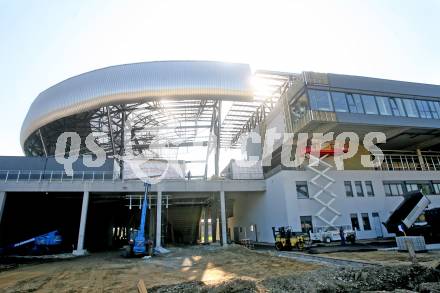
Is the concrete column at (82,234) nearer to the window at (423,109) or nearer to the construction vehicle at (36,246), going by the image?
the construction vehicle at (36,246)

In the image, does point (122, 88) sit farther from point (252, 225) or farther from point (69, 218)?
point (252, 225)

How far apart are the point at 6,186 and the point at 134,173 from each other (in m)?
11.9

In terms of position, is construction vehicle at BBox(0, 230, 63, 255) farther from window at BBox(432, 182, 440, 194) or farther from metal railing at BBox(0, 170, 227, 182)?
window at BBox(432, 182, 440, 194)

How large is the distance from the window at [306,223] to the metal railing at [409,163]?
12692 millimetres

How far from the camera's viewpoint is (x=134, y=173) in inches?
1164

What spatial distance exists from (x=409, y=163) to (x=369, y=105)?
1545 centimetres

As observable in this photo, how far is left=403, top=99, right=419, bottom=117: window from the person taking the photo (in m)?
29.6

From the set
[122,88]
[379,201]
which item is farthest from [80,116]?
[379,201]

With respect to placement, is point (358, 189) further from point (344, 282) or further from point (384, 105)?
point (344, 282)

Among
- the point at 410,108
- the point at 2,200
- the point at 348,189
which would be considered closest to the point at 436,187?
the point at 410,108

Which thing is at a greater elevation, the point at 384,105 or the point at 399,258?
the point at 384,105

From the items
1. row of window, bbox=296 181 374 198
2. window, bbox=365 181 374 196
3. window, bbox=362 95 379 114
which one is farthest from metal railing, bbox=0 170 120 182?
window, bbox=362 95 379 114

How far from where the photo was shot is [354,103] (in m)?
27.6

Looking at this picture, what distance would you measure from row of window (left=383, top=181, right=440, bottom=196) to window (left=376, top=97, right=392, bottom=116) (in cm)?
828
